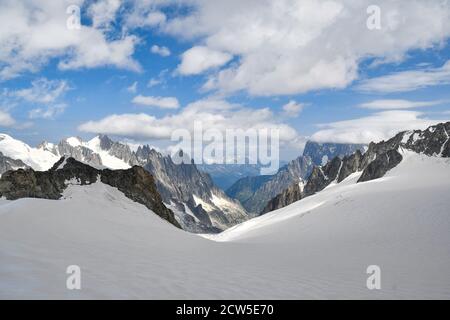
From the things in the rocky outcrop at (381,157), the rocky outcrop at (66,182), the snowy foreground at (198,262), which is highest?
the rocky outcrop at (381,157)

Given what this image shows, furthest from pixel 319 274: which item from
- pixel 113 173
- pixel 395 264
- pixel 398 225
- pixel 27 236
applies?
pixel 113 173

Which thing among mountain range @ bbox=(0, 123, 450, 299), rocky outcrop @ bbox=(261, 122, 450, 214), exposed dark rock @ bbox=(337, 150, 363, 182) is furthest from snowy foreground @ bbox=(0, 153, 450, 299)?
exposed dark rock @ bbox=(337, 150, 363, 182)

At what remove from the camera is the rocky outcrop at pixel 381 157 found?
388 feet

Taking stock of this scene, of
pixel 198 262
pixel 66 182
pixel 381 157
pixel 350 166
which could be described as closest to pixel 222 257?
Result: pixel 198 262

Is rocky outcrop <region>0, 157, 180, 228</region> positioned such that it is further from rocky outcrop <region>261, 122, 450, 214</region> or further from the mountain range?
rocky outcrop <region>261, 122, 450, 214</region>

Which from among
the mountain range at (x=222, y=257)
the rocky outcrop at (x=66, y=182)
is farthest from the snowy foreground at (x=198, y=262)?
the rocky outcrop at (x=66, y=182)

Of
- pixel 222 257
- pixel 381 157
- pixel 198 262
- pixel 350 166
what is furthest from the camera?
pixel 350 166

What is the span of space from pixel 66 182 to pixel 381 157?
10350 cm

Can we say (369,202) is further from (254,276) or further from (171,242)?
(254,276)

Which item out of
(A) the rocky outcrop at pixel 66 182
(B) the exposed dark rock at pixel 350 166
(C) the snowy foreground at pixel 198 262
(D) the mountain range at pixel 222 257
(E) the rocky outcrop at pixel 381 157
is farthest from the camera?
(B) the exposed dark rock at pixel 350 166

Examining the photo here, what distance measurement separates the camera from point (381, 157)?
121625 millimetres

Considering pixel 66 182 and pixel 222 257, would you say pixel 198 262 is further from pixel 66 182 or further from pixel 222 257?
pixel 66 182

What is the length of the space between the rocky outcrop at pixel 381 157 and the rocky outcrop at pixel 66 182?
8320 cm

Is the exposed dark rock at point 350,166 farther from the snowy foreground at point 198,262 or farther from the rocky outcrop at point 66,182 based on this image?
the snowy foreground at point 198,262
